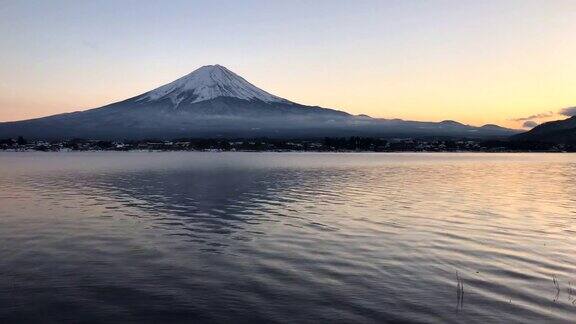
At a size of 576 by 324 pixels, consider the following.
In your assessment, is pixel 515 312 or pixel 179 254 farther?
pixel 179 254

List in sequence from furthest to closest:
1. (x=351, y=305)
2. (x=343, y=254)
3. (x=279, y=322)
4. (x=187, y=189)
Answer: (x=187, y=189), (x=343, y=254), (x=351, y=305), (x=279, y=322)

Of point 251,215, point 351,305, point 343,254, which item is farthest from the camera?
point 251,215

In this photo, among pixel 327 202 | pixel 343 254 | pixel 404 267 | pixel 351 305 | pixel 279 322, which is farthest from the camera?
pixel 327 202

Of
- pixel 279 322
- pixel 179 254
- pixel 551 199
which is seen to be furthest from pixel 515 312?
pixel 551 199

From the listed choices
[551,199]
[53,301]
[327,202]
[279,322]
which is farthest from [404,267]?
[551,199]

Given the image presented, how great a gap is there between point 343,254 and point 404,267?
2793 mm

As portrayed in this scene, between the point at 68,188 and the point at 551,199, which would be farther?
the point at 68,188

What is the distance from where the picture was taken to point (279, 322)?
12.2 m

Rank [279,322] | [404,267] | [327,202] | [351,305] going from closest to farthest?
[279,322] → [351,305] → [404,267] → [327,202]

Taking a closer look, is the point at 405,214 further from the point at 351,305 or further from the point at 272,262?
the point at 351,305

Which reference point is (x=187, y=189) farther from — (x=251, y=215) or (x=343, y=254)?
(x=343, y=254)

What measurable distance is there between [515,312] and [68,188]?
45.6 meters

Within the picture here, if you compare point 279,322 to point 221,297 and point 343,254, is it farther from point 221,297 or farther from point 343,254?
point 343,254

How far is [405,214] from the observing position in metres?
31.0
